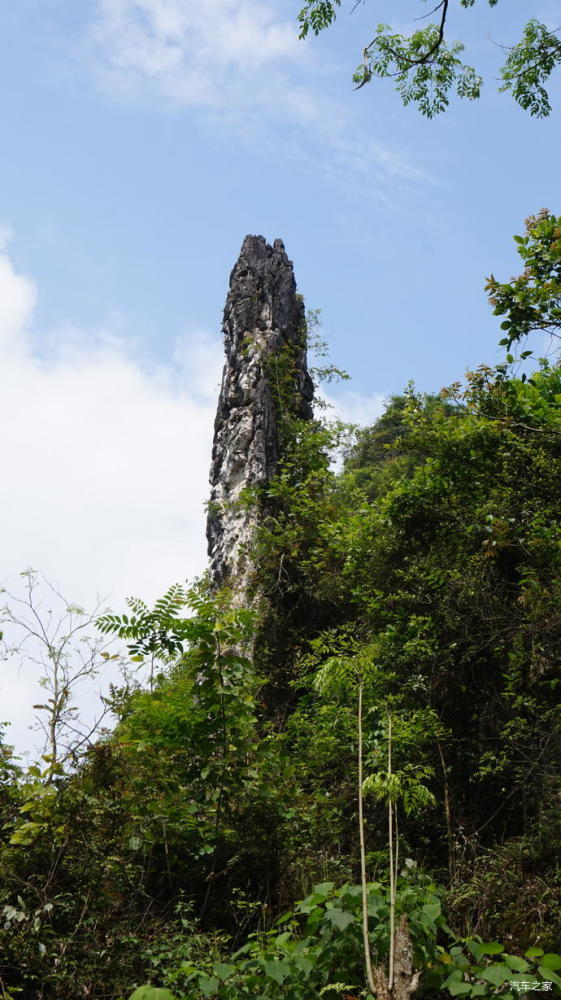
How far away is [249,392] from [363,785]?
433 inches

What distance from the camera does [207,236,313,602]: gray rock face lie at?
13047 millimetres

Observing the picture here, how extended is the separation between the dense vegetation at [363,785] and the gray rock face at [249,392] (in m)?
3.88

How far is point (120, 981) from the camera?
4.04 meters

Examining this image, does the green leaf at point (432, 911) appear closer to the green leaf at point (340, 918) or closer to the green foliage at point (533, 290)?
the green leaf at point (340, 918)

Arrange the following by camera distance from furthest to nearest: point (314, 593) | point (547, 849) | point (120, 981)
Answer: point (314, 593) → point (547, 849) → point (120, 981)

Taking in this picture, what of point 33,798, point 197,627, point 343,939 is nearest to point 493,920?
point 343,939

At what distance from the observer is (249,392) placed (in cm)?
1470

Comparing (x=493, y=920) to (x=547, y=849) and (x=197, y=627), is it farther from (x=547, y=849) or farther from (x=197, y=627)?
(x=197, y=627)

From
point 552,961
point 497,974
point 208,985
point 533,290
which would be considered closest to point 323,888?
point 208,985

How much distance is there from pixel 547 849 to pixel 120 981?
369cm

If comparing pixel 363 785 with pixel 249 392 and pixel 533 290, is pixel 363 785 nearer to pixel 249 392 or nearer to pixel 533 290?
pixel 533 290

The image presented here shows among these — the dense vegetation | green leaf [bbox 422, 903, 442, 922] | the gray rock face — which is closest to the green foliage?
the dense vegetation

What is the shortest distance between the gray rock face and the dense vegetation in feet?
12.7

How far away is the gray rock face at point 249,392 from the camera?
514 inches
